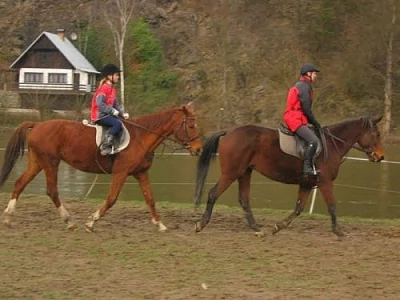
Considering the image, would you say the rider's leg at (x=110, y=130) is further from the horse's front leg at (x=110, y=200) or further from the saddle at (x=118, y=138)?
the horse's front leg at (x=110, y=200)

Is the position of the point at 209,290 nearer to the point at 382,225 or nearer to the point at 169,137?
the point at 169,137

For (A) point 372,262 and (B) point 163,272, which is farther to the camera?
(A) point 372,262

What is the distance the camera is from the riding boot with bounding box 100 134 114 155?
10820 millimetres

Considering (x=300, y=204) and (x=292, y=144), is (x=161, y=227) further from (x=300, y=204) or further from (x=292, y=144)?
(x=292, y=144)

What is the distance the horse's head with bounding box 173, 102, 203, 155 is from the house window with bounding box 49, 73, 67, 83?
50.7m

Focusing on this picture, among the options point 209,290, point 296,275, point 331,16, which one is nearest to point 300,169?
point 296,275

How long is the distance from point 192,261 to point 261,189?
11588 mm

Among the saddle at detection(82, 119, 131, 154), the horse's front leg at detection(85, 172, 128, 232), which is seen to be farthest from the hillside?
the horse's front leg at detection(85, 172, 128, 232)

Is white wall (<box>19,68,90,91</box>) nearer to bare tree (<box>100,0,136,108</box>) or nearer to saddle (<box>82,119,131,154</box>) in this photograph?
bare tree (<box>100,0,136,108</box>)

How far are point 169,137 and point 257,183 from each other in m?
10.8

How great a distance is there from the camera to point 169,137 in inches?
444

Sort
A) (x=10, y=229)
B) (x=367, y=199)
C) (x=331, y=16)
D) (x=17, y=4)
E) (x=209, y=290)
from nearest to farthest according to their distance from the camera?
(x=209, y=290) → (x=10, y=229) → (x=367, y=199) → (x=331, y=16) → (x=17, y=4)

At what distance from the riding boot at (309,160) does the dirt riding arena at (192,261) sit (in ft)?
3.14

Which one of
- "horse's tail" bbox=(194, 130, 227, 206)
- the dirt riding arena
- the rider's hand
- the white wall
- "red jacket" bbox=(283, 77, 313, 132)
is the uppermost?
"red jacket" bbox=(283, 77, 313, 132)
